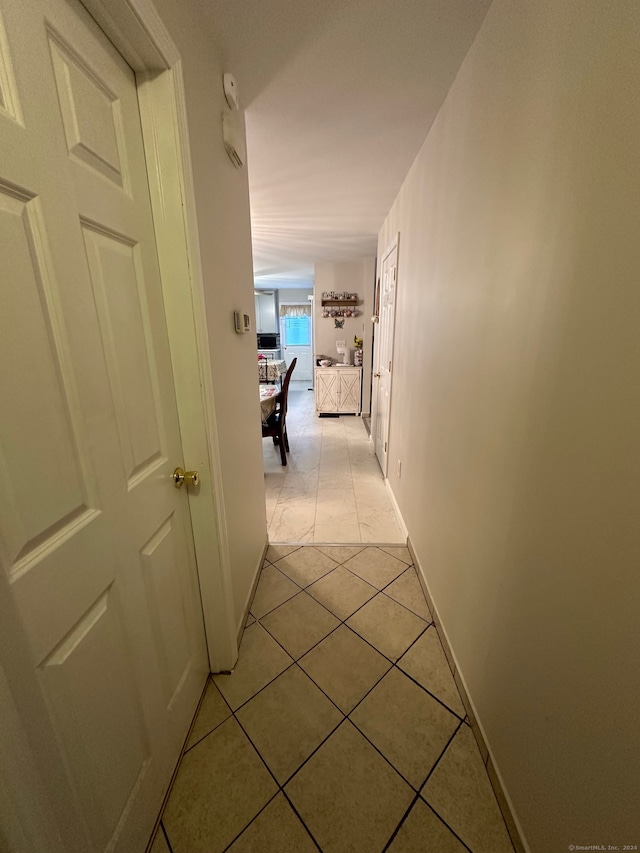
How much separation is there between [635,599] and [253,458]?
4.92ft

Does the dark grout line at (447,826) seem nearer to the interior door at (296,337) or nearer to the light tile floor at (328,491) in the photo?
the light tile floor at (328,491)

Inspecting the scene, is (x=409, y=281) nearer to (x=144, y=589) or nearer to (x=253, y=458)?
(x=253, y=458)

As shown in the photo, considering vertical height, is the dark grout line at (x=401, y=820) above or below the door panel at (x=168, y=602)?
below

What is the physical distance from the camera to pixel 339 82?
131 cm

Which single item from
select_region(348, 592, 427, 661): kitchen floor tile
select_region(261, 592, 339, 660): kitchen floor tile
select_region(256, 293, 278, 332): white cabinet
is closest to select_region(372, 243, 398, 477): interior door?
select_region(348, 592, 427, 661): kitchen floor tile

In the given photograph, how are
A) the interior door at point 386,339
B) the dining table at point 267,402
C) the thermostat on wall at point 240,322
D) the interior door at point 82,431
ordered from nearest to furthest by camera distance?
the interior door at point 82,431, the thermostat on wall at point 240,322, the interior door at point 386,339, the dining table at point 267,402

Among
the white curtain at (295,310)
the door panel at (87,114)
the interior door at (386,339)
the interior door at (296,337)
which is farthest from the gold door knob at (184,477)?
the white curtain at (295,310)

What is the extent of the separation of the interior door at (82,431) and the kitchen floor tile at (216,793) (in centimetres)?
9

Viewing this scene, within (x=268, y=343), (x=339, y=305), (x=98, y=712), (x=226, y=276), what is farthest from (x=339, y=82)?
(x=268, y=343)

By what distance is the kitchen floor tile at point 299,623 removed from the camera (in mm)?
1435

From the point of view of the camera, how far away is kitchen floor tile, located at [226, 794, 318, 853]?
2.82ft

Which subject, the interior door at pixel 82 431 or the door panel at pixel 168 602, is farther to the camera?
the door panel at pixel 168 602

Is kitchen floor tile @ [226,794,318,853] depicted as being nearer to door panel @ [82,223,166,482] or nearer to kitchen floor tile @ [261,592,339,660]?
kitchen floor tile @ [261,592,339,660]

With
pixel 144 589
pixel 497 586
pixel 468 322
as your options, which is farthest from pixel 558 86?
pixel 144 589
